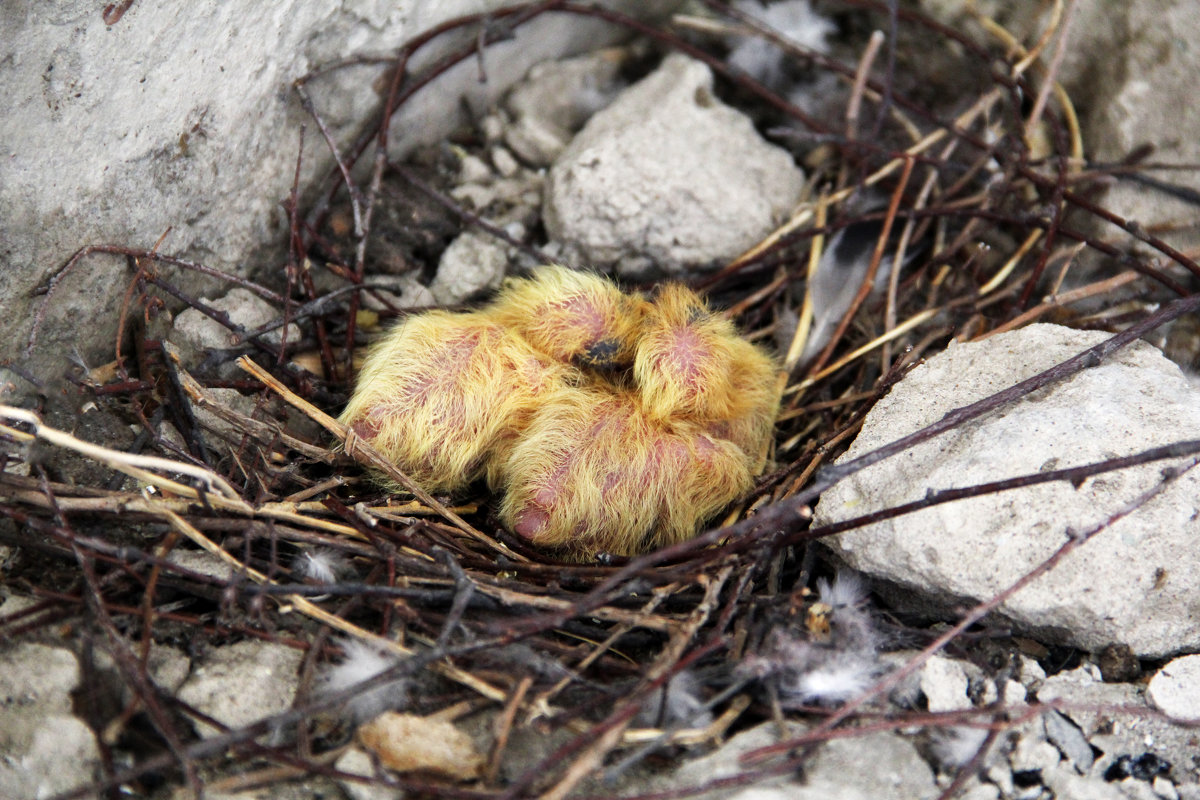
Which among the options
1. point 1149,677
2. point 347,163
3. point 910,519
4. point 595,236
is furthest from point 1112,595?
point 347,163

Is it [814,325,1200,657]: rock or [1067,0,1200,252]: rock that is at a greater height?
[1067,0,1200,252]: rock

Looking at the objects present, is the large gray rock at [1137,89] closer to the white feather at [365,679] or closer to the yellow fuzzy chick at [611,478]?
the yellow fuzzy chick at [611,478]

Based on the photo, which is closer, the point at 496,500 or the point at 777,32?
the point at 496,500

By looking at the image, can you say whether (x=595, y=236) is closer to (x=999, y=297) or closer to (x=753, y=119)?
(x=753, y=119)

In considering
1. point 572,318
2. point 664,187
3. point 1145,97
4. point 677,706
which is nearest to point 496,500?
point 572,318

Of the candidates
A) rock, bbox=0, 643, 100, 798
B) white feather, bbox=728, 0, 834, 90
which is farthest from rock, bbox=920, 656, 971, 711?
white feather, bbox=728, 0, 834, 90

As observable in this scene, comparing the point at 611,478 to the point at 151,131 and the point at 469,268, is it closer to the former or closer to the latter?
the point at 469,268

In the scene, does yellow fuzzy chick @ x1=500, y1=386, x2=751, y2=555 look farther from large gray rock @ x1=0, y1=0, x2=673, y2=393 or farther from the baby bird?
large gray rock @ x1=0, y1=0, x2=673, y2=393
